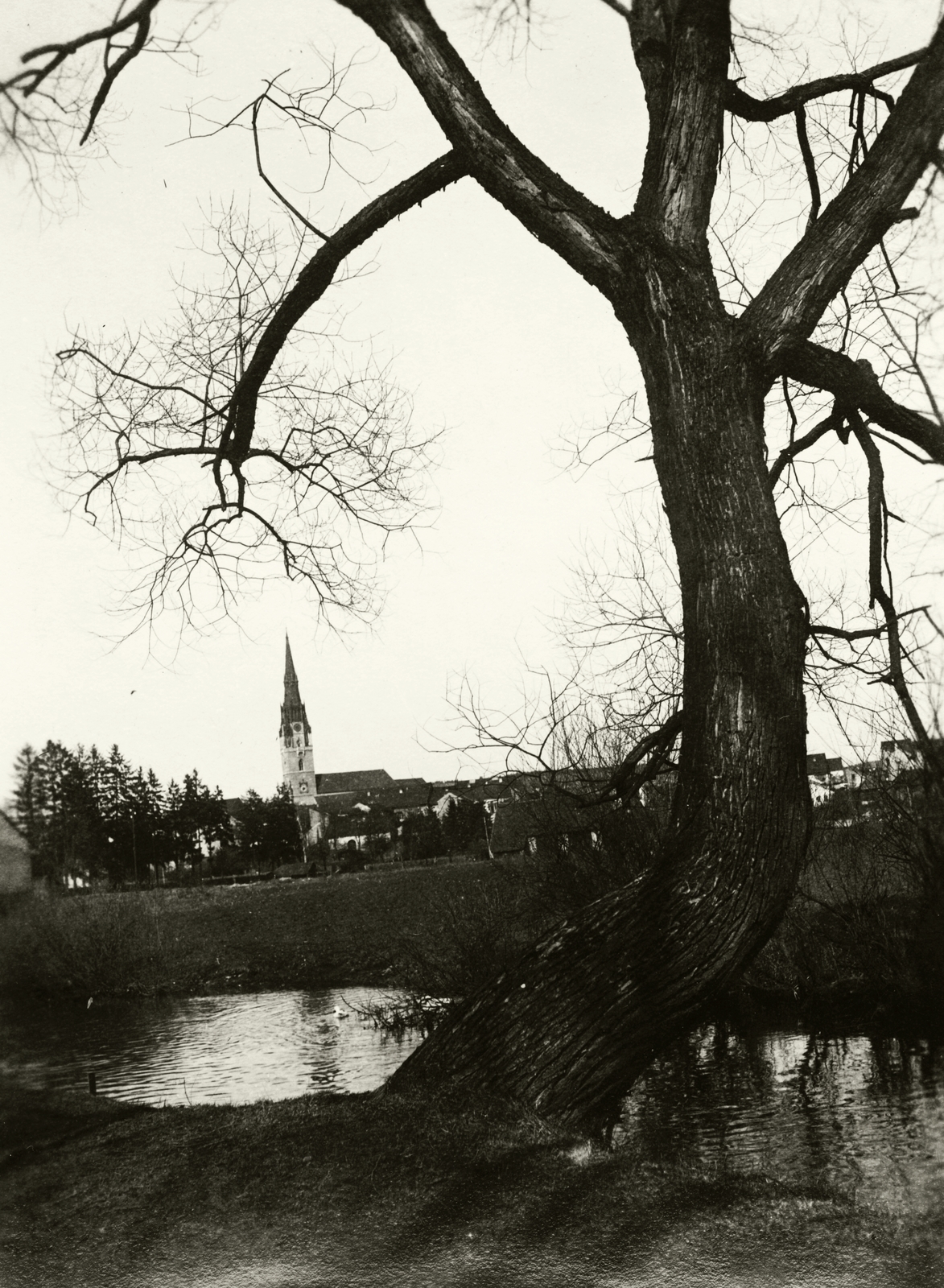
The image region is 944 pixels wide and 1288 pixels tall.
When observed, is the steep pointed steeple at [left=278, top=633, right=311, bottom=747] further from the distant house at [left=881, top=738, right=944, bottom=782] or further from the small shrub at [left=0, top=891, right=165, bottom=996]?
the distant house at [left=881, top=738, right=944, bottom=782]

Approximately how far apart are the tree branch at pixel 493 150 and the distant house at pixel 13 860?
9709 mm

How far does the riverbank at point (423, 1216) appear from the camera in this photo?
3545 mm

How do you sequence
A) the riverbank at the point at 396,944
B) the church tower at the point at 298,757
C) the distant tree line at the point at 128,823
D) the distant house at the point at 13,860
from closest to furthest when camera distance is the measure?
1. the riverbank at the point at 396,944
2. the distant house at the point at 13,860
3. the distant tree line at the point at 128,823
4. the church tower at the point at 298,757

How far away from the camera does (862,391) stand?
5.27 m

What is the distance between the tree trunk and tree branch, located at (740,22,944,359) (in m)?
0.23

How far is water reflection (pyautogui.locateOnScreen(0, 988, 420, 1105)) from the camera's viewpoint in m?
13.6

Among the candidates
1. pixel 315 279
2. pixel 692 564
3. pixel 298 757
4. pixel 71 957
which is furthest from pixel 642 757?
pixel 298 757

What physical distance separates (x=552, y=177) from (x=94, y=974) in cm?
2387

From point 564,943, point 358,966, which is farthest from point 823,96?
point 358,966

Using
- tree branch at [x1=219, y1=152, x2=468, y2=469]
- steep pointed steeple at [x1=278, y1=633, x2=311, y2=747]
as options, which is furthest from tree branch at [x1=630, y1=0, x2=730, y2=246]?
steep pointed steeple at [x1=278, y1=633, x2=311, y2=747]

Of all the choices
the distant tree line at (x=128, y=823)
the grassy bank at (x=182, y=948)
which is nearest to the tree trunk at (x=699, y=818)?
the distant tree line at (x=128, y=823)

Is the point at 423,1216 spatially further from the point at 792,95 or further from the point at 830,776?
the point at 830,776

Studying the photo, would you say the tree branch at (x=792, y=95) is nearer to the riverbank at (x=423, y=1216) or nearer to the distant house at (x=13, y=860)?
the riverbank at (x=423, y=1216)

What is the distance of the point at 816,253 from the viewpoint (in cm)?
480
